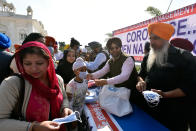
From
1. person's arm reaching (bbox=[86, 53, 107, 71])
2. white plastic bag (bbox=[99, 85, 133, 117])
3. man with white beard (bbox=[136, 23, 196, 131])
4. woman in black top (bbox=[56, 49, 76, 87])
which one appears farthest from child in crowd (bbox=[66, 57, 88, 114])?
person's arm reaching (bbox=[86, 53, 107, 71])

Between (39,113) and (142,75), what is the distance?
1705mm

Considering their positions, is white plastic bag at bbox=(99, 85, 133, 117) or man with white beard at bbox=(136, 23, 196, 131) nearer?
man with white beard at bbox=(136, 23, 196, 131)

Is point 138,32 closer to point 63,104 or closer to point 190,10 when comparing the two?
point 190,10

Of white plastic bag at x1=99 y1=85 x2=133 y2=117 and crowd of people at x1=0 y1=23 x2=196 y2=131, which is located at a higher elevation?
crowd of people at x1=0 y1=23 x2=196 y2=131

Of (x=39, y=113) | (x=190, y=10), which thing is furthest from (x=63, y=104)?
(x=190, y=10)

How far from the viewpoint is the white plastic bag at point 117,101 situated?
5.99 ft

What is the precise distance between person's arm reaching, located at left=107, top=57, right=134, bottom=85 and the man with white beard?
246 millimetres

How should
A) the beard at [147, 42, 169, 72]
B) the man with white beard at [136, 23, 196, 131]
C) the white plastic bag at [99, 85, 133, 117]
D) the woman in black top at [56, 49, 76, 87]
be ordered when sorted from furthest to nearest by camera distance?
1. the woman in black top at [56, 49, 76, 87]
2. the white plastic bag at [99, 85, 133, 117]
3. the beard at [147, 42, 169, 72]
4. the man with white beard at [136, 23, 196, 131]

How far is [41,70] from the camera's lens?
1.09m

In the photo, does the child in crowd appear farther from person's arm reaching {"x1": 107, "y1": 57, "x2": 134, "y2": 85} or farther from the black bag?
the black bag

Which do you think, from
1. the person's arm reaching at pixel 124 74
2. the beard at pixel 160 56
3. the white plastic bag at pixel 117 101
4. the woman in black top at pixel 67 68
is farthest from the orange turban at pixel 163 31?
the woman in black top at pixel 67 68

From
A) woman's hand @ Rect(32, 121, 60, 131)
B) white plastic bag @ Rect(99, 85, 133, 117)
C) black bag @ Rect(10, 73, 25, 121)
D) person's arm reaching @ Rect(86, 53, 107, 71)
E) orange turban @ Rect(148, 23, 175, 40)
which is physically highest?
orange turban @ Rect(148, 23, 175, 40)

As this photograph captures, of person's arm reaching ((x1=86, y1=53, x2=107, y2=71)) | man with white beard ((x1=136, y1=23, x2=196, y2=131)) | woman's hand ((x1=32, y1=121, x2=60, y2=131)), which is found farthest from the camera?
person's arm reaching ((x1=86, y1=53, x2=107, y2=71))

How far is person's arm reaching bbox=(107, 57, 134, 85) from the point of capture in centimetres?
187
